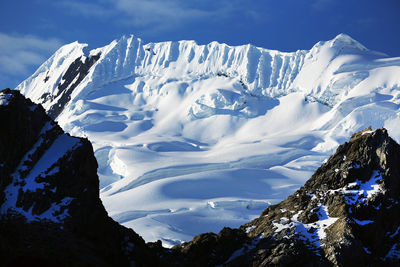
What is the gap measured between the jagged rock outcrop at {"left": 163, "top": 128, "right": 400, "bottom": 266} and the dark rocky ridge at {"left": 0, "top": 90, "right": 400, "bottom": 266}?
0.07 m

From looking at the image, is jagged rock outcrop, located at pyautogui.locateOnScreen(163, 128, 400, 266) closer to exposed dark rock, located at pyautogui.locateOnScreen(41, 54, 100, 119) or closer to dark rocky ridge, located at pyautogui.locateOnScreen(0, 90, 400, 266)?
dark rocky ridge, located at pyautogui.locateOnScreen(0, 90, 400, 266)

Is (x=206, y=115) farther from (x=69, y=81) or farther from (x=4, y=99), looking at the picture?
(x=4, y=99)

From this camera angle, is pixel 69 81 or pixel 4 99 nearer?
pixel 4 99

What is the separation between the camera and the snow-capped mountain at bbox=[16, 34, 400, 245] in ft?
234

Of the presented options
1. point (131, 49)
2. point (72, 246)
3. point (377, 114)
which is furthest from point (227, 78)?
point (72, 246)

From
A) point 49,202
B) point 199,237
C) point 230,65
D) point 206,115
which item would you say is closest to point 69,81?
point 230,65

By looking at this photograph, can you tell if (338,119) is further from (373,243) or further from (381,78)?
(373,243)

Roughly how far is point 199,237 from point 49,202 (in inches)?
495

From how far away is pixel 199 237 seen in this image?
34094 millimetres

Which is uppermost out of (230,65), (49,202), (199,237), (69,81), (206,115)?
(69,81)

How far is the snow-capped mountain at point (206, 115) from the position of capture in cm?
7131

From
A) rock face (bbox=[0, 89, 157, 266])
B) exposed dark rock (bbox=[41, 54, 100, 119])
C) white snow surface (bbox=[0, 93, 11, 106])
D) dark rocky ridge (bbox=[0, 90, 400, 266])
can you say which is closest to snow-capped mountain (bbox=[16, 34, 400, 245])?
exposed dark rock (bbox=[41, 54, 100, 119])

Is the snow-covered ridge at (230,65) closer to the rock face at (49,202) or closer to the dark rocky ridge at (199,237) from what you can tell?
the dark rocky ridge at (199,237)

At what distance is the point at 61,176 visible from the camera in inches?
1059
